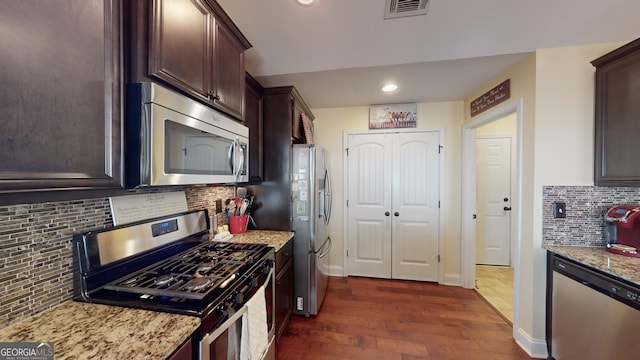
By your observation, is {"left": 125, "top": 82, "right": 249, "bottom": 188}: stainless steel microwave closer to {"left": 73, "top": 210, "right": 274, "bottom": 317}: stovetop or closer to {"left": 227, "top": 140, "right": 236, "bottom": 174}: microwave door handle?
{"left": 227, "top": 140, "right": 236, "bottom": 174}: microwave door handle

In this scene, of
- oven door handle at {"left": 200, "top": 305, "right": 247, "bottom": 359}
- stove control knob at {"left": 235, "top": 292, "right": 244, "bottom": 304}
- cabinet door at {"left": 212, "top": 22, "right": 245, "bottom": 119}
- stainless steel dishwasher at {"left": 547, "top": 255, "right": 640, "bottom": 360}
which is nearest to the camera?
oven door handle at {"left": 200, "top": 305, "right": 247, "bottom": 359}

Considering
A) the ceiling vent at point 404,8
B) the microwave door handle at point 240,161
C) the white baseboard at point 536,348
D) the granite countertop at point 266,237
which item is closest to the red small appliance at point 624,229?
the white baseboard at point 536,348

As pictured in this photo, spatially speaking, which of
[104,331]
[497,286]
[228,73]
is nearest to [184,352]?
[104,331]

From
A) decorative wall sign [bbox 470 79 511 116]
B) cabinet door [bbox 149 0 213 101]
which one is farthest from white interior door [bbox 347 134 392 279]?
cabinet door [bbox 149 0 213 101]

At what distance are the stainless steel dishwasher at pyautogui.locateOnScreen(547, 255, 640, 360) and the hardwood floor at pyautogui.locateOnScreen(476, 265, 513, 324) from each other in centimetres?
71

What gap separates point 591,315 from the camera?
4.63ft

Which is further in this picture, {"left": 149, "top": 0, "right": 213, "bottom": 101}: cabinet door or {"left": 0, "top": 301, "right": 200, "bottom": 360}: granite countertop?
{"left": 149, "top": 0, "right": 213, "bottom": 101}: cabinet door

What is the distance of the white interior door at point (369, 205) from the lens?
317 cm

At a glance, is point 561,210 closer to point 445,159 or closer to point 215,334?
point 445,159

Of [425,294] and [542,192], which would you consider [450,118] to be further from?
[425,294]

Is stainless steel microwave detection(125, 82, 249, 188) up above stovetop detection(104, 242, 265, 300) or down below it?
above

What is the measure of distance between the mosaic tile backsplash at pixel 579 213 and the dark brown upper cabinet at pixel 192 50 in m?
2.43

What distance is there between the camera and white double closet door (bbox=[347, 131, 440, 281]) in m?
3.07

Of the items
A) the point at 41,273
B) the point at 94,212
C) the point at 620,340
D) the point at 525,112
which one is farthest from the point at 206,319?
the point at 525,112
